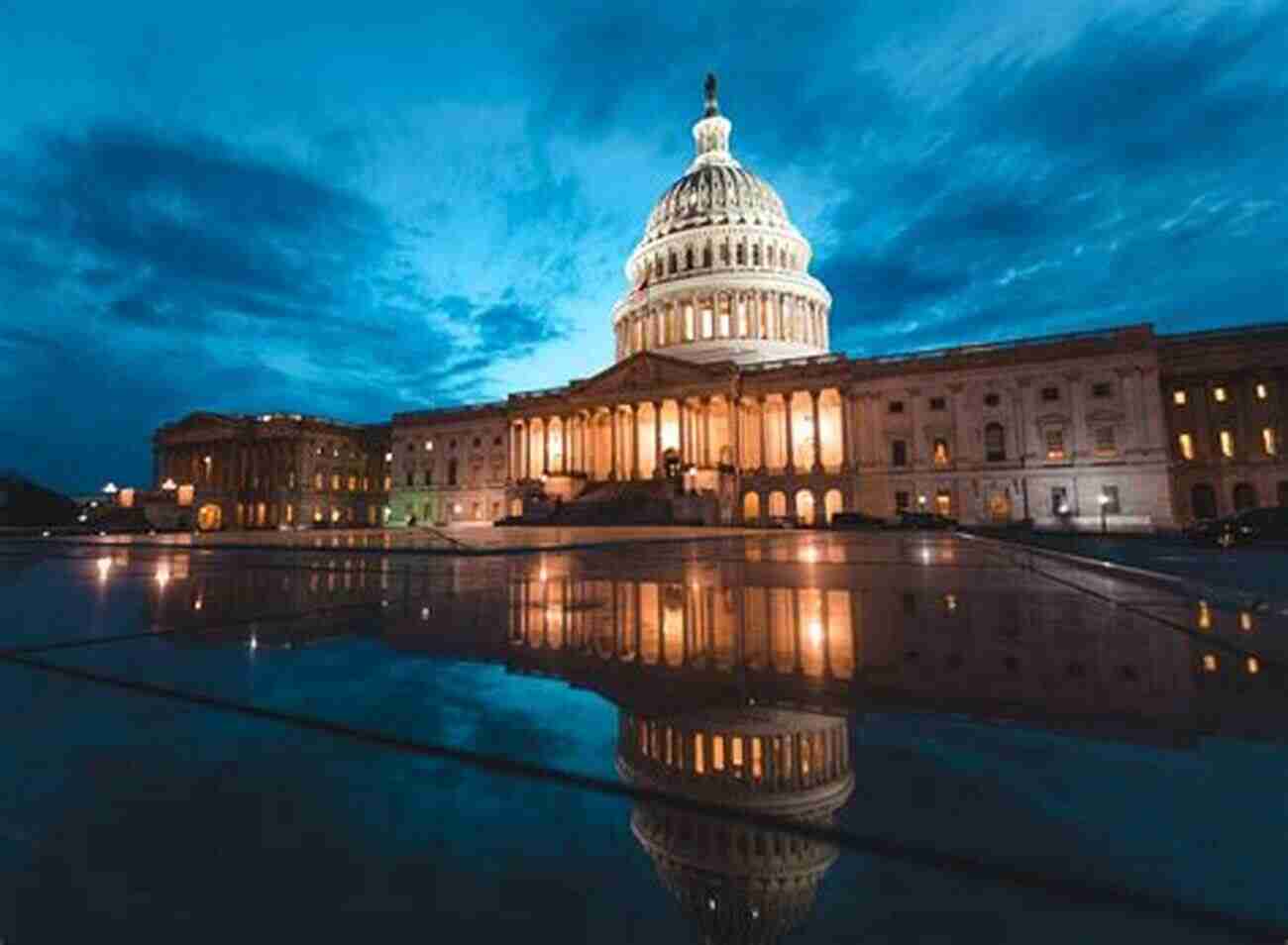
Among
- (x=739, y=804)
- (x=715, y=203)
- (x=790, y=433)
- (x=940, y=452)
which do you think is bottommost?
(x=739, y=804)

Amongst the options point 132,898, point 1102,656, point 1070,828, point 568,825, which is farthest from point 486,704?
point 1102,656

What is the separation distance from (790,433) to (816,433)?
259 centimetres

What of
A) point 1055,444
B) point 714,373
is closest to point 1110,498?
point 1055,444

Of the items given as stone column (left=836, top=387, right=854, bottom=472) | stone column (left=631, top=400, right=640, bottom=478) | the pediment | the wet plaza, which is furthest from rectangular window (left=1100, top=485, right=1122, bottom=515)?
the wet plaza

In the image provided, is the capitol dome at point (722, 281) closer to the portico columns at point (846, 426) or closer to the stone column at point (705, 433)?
the stone column at point (705, 433)

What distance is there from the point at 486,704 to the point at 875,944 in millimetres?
2465

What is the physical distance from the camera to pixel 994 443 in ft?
190

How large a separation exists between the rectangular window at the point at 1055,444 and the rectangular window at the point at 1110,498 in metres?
3.99

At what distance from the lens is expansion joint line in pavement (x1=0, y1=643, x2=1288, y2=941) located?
1.60m

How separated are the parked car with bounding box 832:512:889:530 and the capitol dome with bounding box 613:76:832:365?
2858 cm

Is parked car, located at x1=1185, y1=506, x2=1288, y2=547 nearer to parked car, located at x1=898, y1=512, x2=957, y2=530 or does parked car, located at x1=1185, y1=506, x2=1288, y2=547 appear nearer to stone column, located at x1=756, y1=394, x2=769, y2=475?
parked car, located at x1=898, y1=512, x2=957, y2=530

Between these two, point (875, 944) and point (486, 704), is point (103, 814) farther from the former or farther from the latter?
point (875, 944)

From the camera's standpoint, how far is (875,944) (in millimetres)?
1507

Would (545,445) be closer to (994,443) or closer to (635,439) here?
(635,439)
